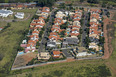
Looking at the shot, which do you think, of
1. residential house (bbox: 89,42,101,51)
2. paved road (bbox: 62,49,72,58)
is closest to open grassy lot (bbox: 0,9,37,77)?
paved road (bbox: 62,49,72,58)

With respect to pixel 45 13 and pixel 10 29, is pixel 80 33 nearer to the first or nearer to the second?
pixel 45 13

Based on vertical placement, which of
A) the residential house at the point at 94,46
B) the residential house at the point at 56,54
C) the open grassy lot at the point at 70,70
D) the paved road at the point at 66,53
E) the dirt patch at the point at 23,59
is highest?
the residential house at the point at 94,46

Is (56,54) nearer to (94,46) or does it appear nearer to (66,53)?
(66,53)

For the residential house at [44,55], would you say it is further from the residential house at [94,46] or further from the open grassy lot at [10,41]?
the residential house at [94,46]

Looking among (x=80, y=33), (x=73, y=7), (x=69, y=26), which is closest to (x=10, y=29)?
(x=69, y=26)

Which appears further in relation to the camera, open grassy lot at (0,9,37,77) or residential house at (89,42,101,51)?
residential house at (89,42,101,51)

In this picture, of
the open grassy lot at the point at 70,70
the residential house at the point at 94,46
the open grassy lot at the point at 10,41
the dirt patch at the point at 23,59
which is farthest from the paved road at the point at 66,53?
the open grassy lot at the point at 10,41

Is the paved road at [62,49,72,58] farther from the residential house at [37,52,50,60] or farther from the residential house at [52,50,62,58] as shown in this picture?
the residential house at [37,52,50,60]

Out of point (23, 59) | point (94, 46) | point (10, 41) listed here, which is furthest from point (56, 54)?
point (10, 41)
